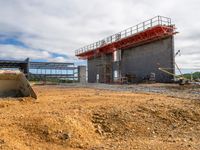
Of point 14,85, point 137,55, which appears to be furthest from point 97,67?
point 14,85

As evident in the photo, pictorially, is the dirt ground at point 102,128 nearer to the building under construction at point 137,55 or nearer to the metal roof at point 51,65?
the building under construction at point 137,55

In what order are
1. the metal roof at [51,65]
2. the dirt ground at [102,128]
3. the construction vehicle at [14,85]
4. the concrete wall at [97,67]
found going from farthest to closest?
1. the metal roof at [51,65]
2. the concrete wall at [97,67]
3. the construction vehicle at [14,85]
4. the dirt ground at [102,128]

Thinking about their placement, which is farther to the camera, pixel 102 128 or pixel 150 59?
pixel 150 59

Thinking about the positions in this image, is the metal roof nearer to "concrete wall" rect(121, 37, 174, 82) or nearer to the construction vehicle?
"concrete wall" rect(121, 37, 174, 82)

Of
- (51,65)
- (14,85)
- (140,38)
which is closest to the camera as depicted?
(14,85)

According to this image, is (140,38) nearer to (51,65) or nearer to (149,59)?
(149,59)

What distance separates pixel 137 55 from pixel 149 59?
3.19 meters

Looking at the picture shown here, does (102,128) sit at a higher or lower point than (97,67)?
lower

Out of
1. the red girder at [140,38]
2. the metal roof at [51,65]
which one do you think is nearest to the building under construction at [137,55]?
the red girder at [140,38]

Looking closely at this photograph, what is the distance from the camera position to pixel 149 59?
34.2 meters

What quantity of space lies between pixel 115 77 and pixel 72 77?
19966mm

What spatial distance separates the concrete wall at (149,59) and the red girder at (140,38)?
56 cm

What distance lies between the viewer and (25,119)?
700cm

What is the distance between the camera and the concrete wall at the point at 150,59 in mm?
31031
